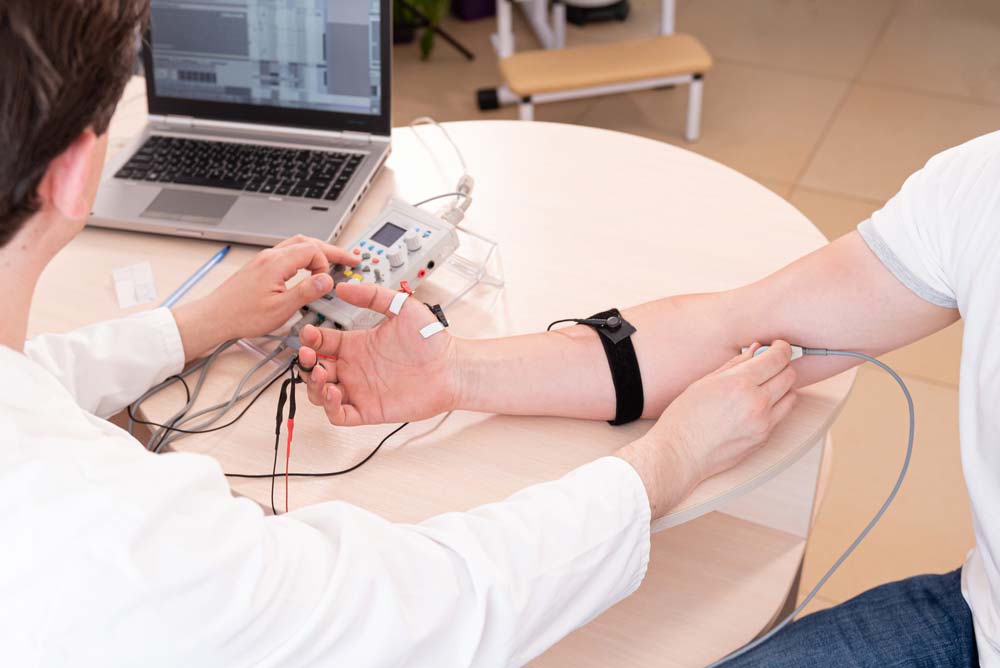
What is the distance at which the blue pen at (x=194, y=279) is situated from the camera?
1.26 metres

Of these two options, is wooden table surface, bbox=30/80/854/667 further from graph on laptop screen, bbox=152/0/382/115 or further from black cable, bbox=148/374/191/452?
graph on laptop screen, bbox=152/0/382/115

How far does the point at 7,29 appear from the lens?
656mm

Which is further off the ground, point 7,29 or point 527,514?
point 7,29

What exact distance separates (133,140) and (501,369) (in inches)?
30.4

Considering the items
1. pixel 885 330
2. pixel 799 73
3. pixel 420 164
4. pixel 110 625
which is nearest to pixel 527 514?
pixel 110 625

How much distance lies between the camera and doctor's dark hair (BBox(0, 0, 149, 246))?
666 millimetres

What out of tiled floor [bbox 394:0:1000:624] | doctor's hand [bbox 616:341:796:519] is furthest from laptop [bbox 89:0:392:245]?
tiled floor [bbox 394:0:1000:624]

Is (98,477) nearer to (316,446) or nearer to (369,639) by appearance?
(369,639)

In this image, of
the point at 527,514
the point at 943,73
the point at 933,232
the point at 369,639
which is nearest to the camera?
the point at 369,639

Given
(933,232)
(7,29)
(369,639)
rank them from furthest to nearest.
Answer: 1. (933,232)
2. (369,639)
3. (7,29)

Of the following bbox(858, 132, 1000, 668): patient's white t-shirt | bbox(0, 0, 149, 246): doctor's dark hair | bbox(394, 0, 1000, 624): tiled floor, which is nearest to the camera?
bbox(0, 0, 149, 246): doctor's dark hair

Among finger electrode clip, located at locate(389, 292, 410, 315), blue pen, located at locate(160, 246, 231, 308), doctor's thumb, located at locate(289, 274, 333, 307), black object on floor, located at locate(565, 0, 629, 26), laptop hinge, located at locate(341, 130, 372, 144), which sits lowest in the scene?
black object on floor, located at locate(565, 0, 629, 26)

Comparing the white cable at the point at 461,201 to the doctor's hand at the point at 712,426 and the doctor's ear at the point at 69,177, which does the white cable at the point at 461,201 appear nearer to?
the doctor's hand at the point at 712,426

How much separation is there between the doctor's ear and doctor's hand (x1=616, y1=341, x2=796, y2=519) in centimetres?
58
